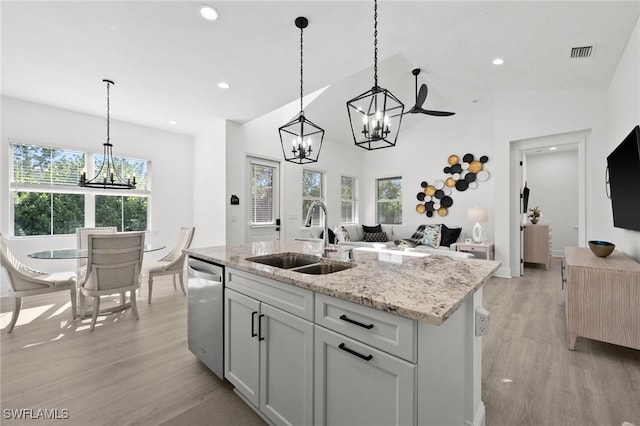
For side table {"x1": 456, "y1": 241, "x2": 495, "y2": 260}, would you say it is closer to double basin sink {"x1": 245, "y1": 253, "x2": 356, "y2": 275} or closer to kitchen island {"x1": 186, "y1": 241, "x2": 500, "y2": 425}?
kitchen island {"x1": 186, "y1": 241, "x2": 500, "y2": 425}

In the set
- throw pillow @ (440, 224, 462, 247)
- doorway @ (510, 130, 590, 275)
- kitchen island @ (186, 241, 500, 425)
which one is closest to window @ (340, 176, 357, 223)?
throw pillow @ (440, 224, 462, 247)

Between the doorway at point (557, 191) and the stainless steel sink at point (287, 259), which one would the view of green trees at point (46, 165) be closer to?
the stainless steel sink at point (287, 259)

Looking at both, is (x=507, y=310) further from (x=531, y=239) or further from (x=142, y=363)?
(x=142, y=363)

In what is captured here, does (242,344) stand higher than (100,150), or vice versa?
(100,150)

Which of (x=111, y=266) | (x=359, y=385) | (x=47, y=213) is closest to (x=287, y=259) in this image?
(x=359, y=385)

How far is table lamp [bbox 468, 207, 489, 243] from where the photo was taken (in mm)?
5215

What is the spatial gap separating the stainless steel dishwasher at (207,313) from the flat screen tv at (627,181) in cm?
337

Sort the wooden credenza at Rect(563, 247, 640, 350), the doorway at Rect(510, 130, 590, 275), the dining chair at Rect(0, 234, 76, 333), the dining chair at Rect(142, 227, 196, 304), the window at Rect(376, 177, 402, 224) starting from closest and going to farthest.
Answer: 1. the wooden credenza at Rect(563, 247, 640, 350)
2. the dining chair at Rect(0, 234, 76, 333)
3. the dining chair at Rect(142, 227, 196, 304)
4. the doorway at Rect(510, 130, 590, 275)
5. the window at Rect(376, 177, 402, 224)

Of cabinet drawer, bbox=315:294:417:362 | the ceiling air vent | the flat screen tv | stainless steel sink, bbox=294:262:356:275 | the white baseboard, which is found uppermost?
the ceiling air vent

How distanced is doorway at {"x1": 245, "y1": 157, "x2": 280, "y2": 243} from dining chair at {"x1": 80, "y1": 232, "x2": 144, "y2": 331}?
7.25 feet

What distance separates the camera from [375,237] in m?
6.44

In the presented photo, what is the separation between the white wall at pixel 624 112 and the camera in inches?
102

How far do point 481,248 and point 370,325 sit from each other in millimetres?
4773

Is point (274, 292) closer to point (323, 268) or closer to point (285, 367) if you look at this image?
point (285, 367)
